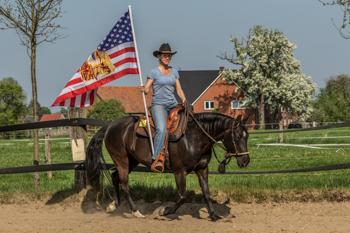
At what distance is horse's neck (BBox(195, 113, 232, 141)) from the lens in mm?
6324

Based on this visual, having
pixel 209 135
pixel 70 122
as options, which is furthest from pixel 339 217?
pixel 70 122

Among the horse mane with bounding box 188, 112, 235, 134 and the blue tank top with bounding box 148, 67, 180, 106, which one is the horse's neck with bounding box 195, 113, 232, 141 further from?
the blue tank top with bounding box 148, 67, 180, 106

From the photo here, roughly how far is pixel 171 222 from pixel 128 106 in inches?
2256

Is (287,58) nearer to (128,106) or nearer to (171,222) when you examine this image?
(128,106)

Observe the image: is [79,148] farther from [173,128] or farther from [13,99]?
[13,99]

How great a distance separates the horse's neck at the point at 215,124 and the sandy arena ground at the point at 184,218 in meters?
1.31

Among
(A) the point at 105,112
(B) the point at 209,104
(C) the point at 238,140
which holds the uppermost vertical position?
(B) the point at 209,104

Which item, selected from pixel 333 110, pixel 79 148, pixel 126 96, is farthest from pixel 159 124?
pixel 333 110

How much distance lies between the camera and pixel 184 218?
6.50 m

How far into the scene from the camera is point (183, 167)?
6.27 m

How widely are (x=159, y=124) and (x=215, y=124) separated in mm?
912

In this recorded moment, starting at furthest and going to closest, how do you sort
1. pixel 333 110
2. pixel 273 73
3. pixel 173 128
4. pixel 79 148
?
pixel 333 110 → pixel 273 73 → pixel 79 148 → pixel 173 128

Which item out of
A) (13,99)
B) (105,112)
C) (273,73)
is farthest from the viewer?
(13,99)

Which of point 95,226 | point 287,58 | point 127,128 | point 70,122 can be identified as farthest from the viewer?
point 287,58
